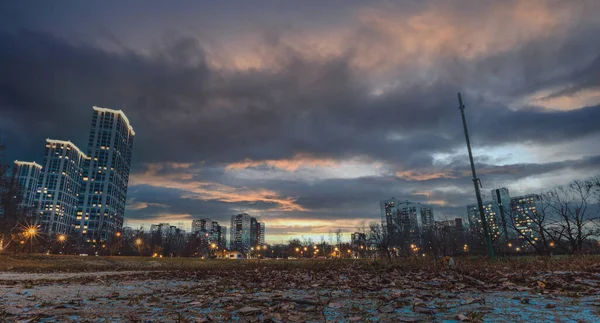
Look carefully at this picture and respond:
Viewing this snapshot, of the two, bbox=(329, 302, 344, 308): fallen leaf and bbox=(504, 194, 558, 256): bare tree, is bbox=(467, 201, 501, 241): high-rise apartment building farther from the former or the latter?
bbox=(329, 302, 344, 308): fallen leaf

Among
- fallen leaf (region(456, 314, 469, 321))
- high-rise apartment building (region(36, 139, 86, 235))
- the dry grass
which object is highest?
high-rise apartment building (region(36, 139, 86, 235))

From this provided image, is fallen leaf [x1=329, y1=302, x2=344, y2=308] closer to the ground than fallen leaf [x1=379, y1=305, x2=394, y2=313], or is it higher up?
closer to the ground

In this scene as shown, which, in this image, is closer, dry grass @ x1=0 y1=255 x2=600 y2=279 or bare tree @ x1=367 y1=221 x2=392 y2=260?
dry grass @ x1=0 y1=255 x2=600 y2=279

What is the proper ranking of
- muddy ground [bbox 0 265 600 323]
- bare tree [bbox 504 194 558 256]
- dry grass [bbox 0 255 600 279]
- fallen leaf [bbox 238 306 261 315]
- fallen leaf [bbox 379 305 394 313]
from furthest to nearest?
bare tree [bbox 504 194 558 256], dry grass [bbox 0 255 600 279], fallen leaf [bbox 238 306 261 315], fallen leaf [bbox 379 305 394 313], muddy ground [bbox 0 265 600 323]

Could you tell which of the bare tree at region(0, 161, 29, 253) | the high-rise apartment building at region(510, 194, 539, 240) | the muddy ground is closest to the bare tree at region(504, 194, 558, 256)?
the high-rise apartment building at region(510, 194, 539, 240)

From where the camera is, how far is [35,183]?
196125 millimetres

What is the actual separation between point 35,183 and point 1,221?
638 ft

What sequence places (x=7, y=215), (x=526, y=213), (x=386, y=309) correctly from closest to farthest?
(x=386, y=309) → (x=526, y=213) → (x=7, y=215)

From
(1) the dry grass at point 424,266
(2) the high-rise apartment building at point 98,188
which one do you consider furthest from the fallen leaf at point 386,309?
(2) the high-rise apartment building at point 98,188

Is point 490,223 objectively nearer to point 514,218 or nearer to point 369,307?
point 514,218

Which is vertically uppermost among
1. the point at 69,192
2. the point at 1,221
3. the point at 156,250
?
the point at 69,192

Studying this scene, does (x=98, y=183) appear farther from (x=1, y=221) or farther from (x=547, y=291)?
(x=547, y=291)

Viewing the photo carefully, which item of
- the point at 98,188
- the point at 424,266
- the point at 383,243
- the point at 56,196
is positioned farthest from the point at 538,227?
the point at 56,196

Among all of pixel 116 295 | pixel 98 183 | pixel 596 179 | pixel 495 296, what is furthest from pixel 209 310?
pixel 98 183
